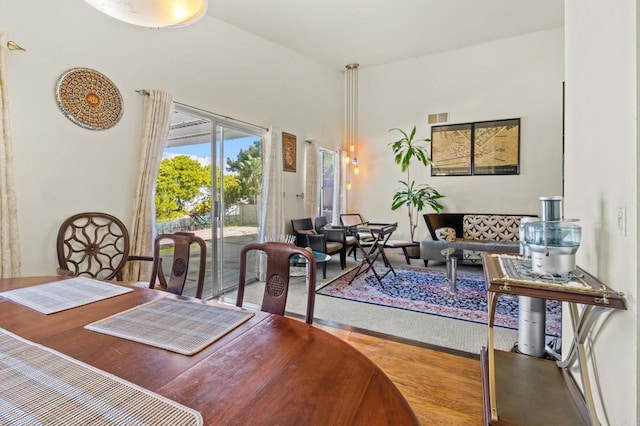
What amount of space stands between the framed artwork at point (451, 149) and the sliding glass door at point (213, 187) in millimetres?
3626

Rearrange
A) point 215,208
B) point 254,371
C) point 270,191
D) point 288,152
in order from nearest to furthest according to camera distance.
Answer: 1. point 254,371
2. point 215,208
3. point 270,191
4. point 288,152

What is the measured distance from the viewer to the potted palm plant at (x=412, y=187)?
5879mm

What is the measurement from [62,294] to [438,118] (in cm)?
629

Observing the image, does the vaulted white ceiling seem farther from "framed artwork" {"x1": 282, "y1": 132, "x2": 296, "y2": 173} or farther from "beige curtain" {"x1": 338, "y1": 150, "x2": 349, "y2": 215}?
"beige curtain" {"x1": 338, "y1": 150, "x2": 349, "y2": 215}

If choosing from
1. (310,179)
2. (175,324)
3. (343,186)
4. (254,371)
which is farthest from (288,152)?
(254,371)

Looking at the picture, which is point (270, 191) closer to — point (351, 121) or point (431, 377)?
point (431, 377)

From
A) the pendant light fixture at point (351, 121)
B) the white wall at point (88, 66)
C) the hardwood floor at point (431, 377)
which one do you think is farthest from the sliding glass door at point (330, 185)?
the hardwood floor at point (431, 377)

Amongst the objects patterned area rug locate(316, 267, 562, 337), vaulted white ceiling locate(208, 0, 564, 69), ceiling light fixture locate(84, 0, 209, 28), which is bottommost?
patterned area rug locate(316, 267, 562, 337)

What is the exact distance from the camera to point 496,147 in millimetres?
5574

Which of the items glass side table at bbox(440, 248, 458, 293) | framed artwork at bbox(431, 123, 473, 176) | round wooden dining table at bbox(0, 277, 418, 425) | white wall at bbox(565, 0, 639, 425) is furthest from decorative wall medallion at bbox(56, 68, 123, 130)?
framed artwork at bbox(431, 123, 473, 176)

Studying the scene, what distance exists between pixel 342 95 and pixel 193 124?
412 centimetres

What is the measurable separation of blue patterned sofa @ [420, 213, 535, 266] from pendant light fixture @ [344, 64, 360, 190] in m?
2.11

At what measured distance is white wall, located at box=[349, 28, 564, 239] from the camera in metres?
5.21

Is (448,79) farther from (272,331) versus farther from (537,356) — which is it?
(272,331)
